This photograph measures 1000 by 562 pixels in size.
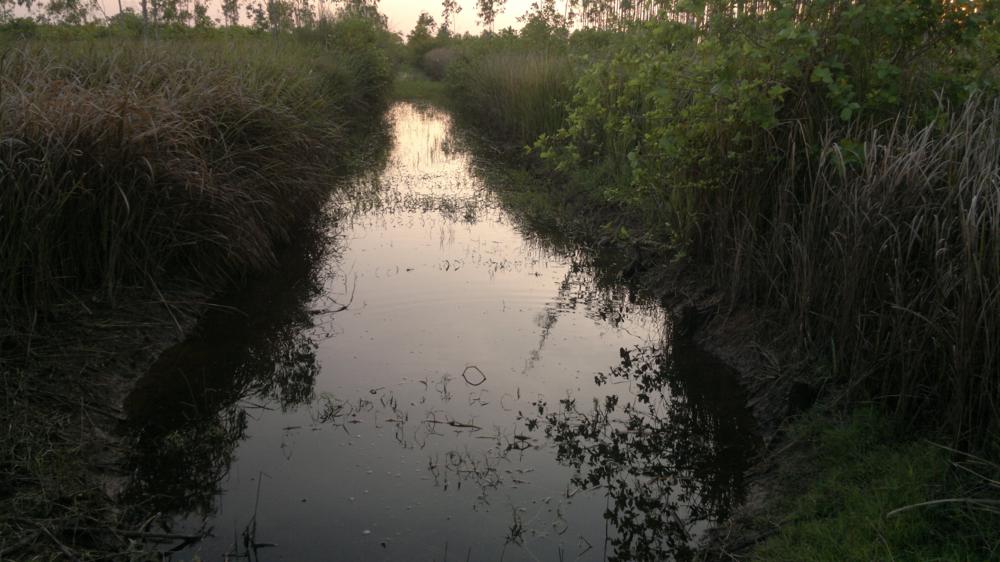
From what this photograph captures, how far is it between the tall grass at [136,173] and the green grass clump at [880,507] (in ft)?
12.6

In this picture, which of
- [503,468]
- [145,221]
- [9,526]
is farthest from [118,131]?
[503,468]

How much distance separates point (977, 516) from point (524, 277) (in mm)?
4422

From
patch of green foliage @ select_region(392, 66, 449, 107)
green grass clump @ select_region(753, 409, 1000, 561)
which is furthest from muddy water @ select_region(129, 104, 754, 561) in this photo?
patch of green foliage @ select_region(392, 66, 449, 107)

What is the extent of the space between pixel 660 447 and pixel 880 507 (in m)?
1.32

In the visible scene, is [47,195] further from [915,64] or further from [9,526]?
[915,64]

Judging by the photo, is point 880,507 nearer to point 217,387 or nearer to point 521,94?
point 217,387

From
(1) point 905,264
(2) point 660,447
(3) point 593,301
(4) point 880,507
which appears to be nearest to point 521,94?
(3) point 593,301

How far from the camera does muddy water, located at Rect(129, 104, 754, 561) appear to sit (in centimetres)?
325

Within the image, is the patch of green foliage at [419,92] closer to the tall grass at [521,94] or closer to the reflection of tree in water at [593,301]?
the tall grass at [521,94]

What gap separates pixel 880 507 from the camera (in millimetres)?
2762

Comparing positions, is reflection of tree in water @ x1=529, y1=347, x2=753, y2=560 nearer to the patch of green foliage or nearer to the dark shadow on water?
the dark shadow on water

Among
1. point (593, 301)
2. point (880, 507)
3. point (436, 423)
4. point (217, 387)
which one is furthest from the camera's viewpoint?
point (593, 301)

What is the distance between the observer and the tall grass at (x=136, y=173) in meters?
4.18

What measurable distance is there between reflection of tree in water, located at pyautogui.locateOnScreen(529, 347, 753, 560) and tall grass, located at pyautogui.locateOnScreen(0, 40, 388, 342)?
2.74 meters
